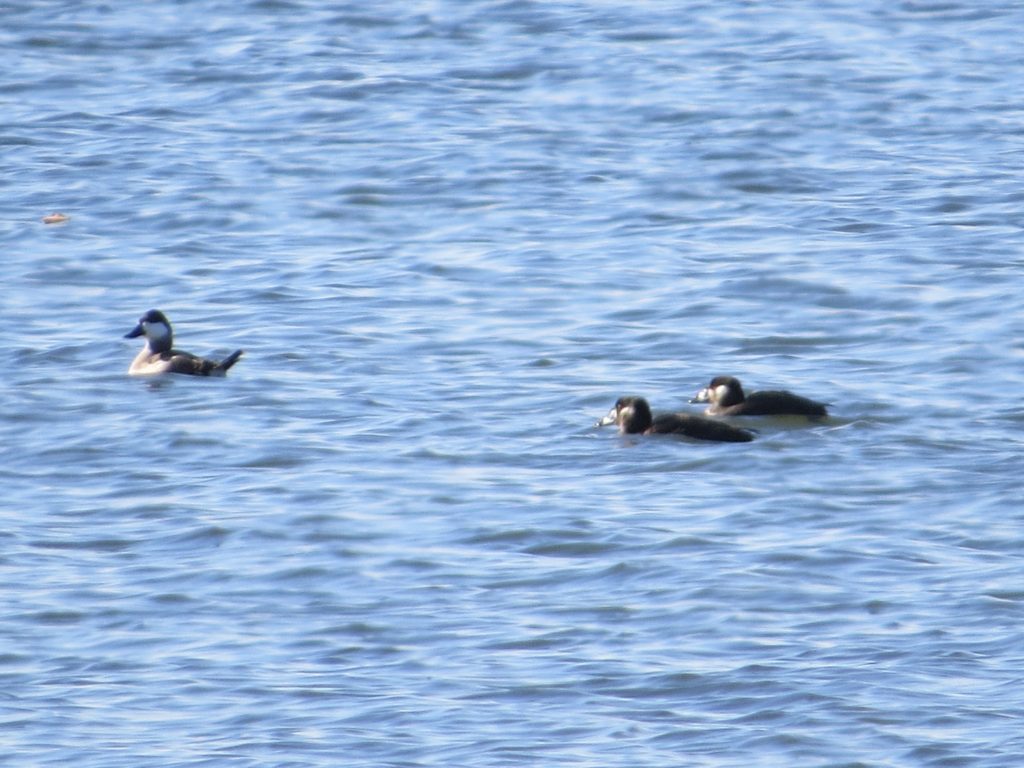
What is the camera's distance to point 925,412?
41.8ft

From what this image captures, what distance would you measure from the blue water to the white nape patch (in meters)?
0.33

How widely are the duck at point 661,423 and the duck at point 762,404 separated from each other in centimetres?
19

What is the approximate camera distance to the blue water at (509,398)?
8422mm

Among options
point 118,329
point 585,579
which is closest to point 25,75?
point 118,329

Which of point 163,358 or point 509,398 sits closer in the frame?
point 509,398

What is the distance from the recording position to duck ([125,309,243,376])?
46.1 ft

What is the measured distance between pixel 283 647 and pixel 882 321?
7.02 meters

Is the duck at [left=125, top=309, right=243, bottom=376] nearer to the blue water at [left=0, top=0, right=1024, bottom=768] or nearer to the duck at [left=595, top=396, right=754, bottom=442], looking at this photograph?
the blue water at [left=0, top=0, right=1024, bottom=768]

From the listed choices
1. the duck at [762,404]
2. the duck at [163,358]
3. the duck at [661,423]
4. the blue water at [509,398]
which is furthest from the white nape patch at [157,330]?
the duck at [762,404]

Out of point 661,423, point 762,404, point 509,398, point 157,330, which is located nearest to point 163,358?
point 157,330

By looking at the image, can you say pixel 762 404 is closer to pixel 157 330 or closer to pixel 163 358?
pixel 163 358

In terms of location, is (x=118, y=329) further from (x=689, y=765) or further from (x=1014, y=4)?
(x=1014, y=4)

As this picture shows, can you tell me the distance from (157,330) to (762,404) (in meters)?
3.97

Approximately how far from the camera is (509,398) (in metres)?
13.3
